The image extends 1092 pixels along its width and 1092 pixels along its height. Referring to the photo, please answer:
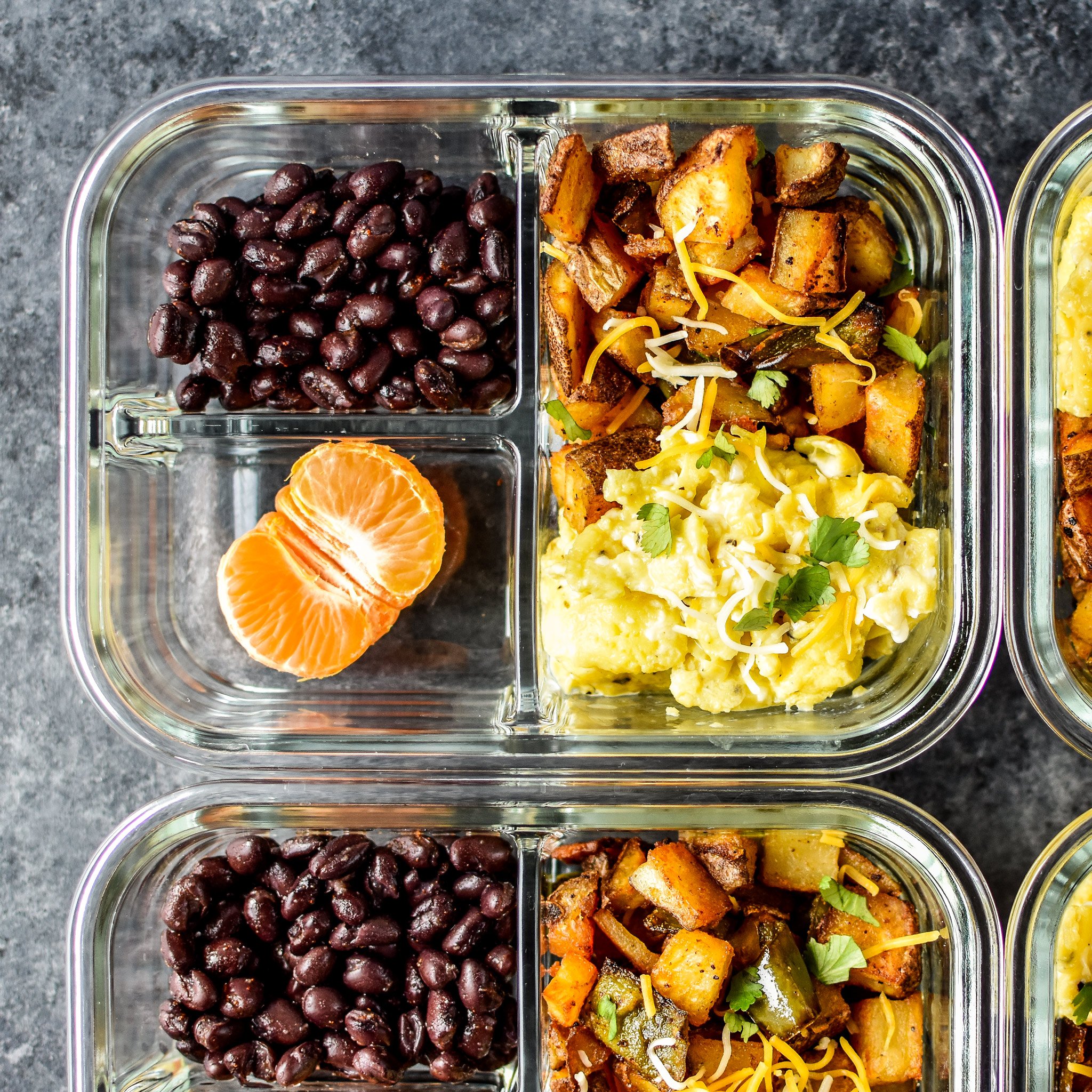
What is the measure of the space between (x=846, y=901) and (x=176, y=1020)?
50.6 inches

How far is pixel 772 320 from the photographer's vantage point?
1.79m

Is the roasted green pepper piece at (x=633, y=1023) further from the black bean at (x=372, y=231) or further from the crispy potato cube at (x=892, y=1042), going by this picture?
the black bean at (x=372, y=231)

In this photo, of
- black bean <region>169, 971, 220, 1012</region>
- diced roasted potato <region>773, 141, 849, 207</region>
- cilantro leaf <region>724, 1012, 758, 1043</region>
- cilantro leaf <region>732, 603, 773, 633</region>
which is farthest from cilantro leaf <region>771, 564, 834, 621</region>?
black bean <region>169, 971, 220, 1012</region>

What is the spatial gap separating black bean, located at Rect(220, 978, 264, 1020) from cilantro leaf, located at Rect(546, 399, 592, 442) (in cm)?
120

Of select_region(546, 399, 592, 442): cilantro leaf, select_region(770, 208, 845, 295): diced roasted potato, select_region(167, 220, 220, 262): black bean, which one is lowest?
select_region(546, 399, 592, 442): cilantro leaf

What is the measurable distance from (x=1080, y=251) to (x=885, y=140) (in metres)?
0.41

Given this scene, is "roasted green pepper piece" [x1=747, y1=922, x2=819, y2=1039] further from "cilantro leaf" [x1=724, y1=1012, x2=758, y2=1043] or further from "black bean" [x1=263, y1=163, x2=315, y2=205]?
"black bean" [x1=263, y1=163, x2=315, y2=205]

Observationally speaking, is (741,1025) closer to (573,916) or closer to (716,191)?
(573,916)

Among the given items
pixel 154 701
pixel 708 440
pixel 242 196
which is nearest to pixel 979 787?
pixel 708 440

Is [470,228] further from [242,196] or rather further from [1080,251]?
[1080,251]

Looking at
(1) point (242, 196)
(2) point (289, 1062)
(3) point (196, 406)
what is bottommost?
(2) point (289, 1062)

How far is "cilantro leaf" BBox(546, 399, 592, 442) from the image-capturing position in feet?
6.26

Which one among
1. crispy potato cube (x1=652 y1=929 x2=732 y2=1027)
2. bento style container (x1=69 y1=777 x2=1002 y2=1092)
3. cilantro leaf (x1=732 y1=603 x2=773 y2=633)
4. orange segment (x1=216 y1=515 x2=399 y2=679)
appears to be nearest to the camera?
cilantro leaf (x1=732 y1=603 x2=773 y2=633)

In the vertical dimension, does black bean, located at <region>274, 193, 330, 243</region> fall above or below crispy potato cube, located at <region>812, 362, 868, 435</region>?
above
